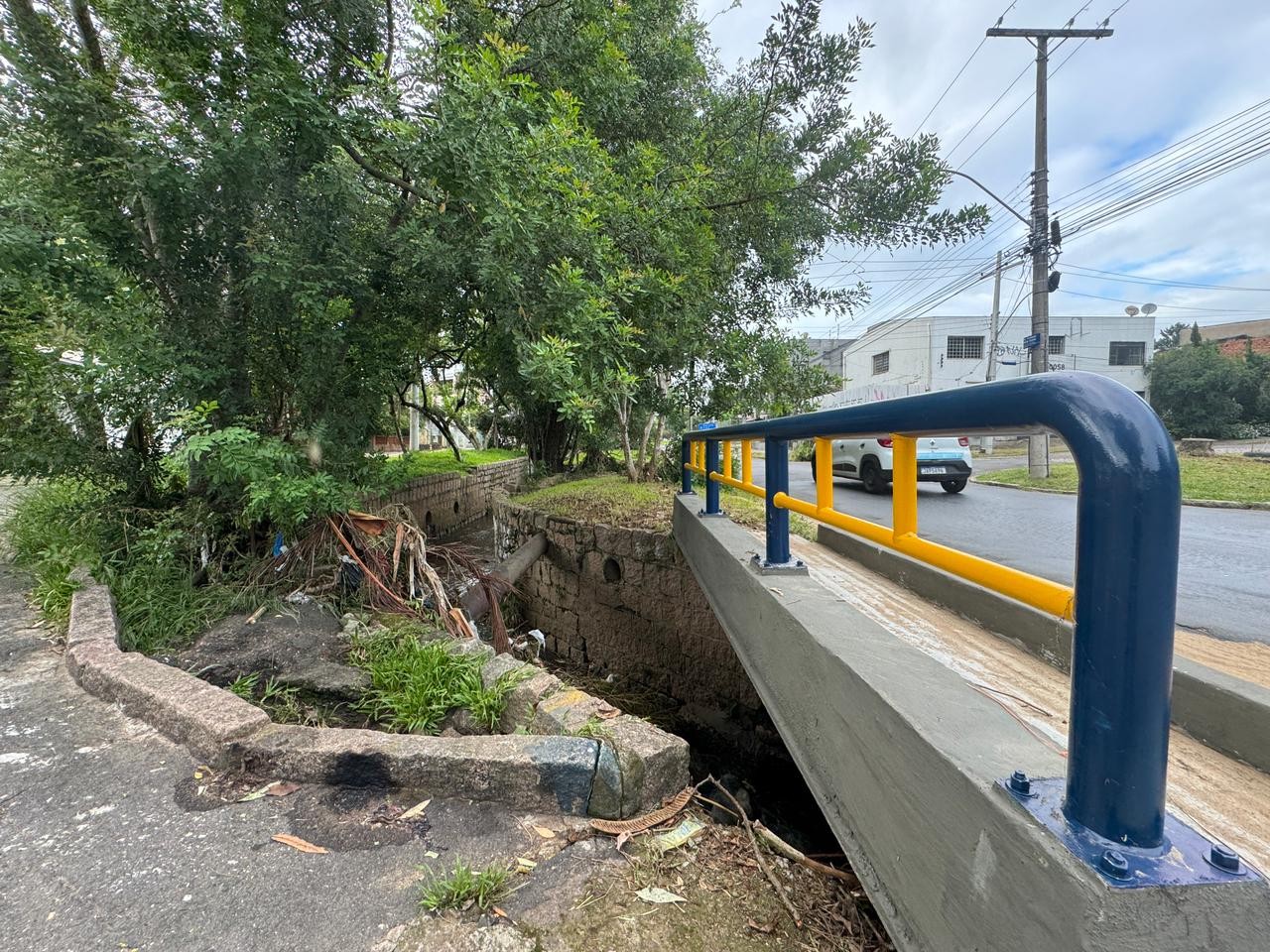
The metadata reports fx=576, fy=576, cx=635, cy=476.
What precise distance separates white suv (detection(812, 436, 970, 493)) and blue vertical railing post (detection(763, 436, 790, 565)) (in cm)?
636

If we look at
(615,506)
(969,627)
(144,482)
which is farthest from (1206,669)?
(144,482)

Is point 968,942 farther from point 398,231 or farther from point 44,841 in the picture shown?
point 398,231

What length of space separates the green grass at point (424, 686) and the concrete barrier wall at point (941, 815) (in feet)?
4.15

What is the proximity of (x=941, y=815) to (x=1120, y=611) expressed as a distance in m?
0.55

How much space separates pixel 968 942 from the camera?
1.01 m

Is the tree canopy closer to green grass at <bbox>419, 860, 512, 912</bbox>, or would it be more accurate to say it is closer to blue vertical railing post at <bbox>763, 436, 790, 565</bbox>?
blue vertical railing post at <bbox>763, 436, 790, 565</bbox>

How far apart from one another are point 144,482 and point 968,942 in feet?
17.8

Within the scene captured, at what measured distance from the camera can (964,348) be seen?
85.8ft

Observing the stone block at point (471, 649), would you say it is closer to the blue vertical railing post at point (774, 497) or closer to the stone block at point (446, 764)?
the stone block at point (446, 764)

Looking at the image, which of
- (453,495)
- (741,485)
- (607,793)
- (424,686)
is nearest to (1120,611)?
(607,793)

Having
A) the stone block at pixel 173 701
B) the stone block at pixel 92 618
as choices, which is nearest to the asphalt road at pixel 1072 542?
the stone block at pixel 173 701

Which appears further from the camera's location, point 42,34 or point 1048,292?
point 1048,292

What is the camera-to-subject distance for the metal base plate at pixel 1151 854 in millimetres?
769

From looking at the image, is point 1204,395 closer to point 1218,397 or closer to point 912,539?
point 1218,397
